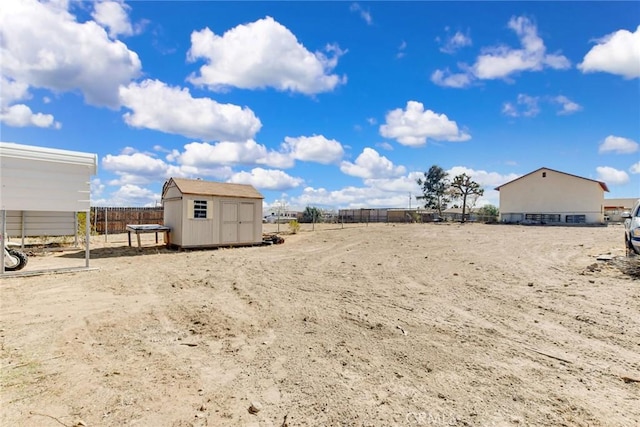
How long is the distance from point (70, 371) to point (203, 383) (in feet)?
4.27

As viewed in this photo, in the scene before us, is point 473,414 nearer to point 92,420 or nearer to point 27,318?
point 92,420

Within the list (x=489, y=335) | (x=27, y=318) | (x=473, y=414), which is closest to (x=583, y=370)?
(x=489, y=335)

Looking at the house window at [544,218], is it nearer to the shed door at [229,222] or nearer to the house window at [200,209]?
the shed door at [229,222]

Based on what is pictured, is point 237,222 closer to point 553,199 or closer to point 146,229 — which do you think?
point 146,229

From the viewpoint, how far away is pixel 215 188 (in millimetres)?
15336

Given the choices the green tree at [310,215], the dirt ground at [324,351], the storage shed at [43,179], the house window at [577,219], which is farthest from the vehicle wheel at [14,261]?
the house window at [577,219]

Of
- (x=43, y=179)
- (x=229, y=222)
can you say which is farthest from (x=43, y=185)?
(x=229, y=222)

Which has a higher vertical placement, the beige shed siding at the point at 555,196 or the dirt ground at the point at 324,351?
the beige shed siding at the point at 555,196

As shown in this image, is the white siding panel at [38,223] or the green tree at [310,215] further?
the green tree at [310,215]

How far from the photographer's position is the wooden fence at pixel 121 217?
2212 centimetres

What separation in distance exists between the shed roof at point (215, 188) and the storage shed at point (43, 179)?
5.03 meters

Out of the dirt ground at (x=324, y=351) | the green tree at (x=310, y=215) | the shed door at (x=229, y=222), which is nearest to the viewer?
the dirt ground at (x=324, y=351)

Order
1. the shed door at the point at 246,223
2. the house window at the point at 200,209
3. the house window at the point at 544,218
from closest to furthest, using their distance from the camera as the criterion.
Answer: the house window at the point at 200,209
the shed door at the point at 246,223
the house window at the point at 544,218

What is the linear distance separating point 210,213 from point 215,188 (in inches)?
48.7
